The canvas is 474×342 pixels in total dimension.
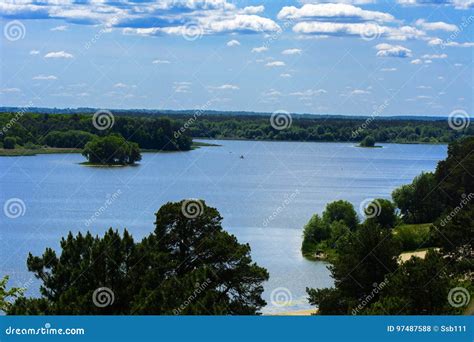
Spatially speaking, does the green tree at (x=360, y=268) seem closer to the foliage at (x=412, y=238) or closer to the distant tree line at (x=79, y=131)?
the foliage at (x=412, y=238)

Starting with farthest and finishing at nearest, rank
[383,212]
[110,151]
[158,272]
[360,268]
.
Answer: [110,151] → [383,212] → [360,268] → [158,272]

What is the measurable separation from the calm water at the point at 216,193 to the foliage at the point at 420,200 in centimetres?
456

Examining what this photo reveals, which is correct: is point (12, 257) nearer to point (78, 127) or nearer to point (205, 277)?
point (205, 277)

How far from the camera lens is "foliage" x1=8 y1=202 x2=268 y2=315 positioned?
13969 mm

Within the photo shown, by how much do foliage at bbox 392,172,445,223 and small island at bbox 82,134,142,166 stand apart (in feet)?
102

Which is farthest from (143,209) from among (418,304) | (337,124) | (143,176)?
(337,124)

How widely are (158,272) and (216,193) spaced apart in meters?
34.7

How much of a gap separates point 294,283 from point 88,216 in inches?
646

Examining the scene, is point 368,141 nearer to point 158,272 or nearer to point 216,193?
point 216,193

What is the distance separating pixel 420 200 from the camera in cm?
4516

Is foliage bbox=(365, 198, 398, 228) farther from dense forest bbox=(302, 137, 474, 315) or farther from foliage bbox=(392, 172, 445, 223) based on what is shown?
dense forest bbox=(302, 137, 474, 315)

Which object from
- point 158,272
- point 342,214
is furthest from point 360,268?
point 342,214

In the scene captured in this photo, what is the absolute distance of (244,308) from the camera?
1652cm

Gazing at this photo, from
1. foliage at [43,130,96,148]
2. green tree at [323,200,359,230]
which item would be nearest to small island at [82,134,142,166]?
foliage at [43,130,96,148]
